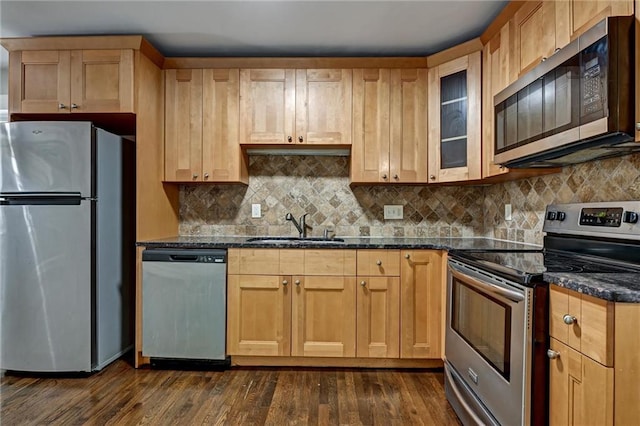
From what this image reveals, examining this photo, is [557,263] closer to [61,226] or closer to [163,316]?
[163,316]

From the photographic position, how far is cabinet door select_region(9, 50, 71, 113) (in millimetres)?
2459

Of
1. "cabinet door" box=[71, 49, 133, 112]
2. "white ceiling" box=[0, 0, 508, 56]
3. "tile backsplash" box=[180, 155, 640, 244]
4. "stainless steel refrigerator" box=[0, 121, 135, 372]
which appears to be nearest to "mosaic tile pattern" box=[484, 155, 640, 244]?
"tile backsplash" box=[180, 155, 640, 244]

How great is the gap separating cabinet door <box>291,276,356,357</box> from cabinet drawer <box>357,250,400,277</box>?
0.38 feet

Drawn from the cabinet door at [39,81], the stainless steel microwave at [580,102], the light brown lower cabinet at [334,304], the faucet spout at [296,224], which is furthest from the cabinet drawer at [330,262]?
the cabinet door at [39,81]

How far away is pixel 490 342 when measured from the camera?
61.9 inches

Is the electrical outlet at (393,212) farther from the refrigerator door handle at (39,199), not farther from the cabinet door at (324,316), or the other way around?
the refrigerator door handle at (39,199)

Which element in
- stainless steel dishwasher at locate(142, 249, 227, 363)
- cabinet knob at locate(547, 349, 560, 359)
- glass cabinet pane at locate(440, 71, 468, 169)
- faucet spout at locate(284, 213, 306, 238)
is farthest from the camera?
faucet spout at locate(284, 213, 306, 238)

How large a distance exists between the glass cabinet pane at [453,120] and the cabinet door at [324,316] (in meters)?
1.14

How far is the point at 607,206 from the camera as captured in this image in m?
1.62

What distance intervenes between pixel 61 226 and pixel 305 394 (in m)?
1.89

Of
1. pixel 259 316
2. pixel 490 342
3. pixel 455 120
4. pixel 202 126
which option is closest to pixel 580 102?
pixel 490 342

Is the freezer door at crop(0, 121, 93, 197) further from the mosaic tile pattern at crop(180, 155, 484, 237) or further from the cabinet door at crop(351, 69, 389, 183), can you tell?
the cabinet door at crop(351, 69, 389, 183)

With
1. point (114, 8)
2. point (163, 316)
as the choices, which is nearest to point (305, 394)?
point (163, 316)

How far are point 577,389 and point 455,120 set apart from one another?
190cm
